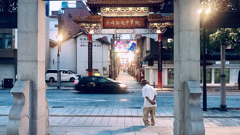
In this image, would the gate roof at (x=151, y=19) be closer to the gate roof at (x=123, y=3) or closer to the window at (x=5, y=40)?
the gate roof at (x=123, y=3)

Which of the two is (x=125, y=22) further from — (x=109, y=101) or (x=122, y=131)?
(x=122, y=131)

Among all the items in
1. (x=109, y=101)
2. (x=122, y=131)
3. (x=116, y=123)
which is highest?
(x=122, y=131)

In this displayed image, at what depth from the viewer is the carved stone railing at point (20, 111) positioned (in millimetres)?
4609

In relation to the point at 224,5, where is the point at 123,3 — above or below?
above

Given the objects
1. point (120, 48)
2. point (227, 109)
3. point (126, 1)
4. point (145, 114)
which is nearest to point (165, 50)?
point (120, 48)

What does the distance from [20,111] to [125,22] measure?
18.5 metres

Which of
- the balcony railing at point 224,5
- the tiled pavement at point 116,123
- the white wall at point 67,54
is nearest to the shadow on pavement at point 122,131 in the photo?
the tiled pavement at point 116,123

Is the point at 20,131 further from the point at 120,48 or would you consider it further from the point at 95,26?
the point at 120,48


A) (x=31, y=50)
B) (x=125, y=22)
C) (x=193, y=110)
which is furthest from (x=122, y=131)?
(x=125, y=22)

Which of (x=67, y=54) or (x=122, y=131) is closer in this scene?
(x=122, y=131)

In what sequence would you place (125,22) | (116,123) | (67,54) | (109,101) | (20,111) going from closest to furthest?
(20,111), (116,123), (109,101), (125,22), (67,54)

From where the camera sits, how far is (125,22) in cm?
2192

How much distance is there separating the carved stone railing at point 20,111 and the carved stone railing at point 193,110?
399 centimetres

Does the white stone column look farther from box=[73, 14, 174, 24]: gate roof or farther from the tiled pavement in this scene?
box=[73, 14, 174, 24]: gate roof
